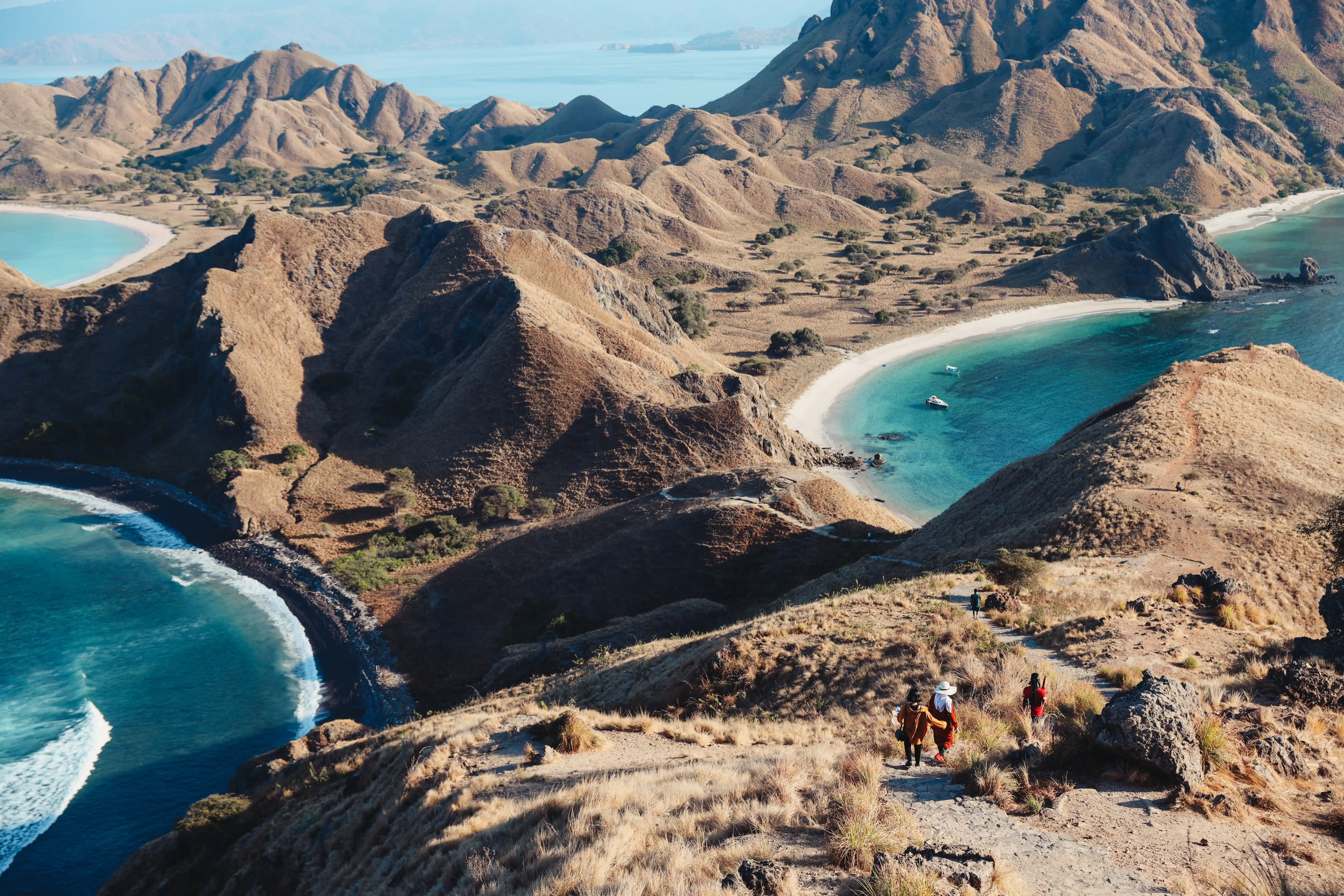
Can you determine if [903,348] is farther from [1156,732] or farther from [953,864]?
[953,864]

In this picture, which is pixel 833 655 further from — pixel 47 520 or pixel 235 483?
pixel 47 520

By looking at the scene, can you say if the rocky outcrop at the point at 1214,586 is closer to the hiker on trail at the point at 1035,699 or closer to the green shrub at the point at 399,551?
the hiker on trail at the point at 1035,699

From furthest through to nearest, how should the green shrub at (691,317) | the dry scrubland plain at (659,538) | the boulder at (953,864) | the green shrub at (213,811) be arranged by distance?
the green shrub at (691,317) < the green shrub at (213,811) < the dry scrubland plain at (659,538) < the boulder at (953,864)

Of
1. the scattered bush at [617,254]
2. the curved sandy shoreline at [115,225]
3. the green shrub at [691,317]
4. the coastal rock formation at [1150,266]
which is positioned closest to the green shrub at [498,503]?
the green shrub at [691,317]

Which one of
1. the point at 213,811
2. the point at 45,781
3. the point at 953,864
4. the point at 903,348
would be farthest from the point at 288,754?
the point at 903,348

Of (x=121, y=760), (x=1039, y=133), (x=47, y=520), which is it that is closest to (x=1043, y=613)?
(x=121, y=760)

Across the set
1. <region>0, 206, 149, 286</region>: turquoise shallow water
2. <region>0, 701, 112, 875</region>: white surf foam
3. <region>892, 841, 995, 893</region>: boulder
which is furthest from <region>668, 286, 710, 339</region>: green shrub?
<region>0, 206, 149, 286</region>: turquoise shallow water

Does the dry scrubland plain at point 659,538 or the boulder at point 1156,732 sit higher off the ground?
the boulder at point 1156,732
